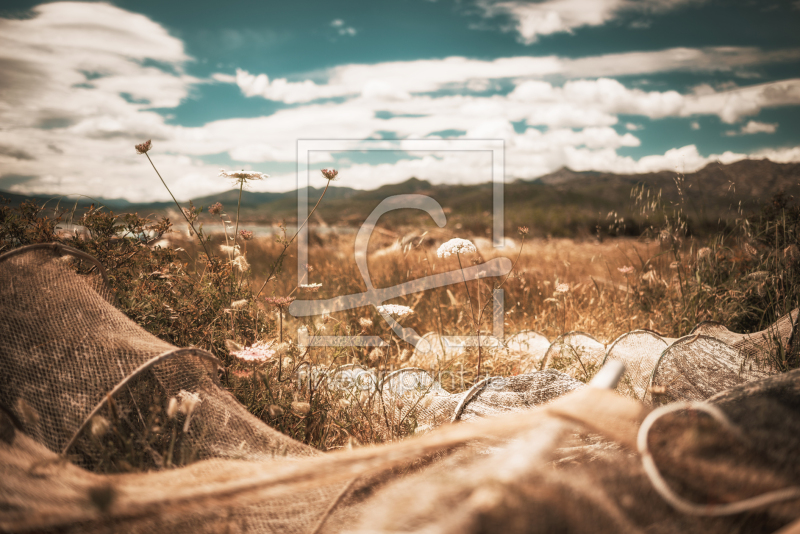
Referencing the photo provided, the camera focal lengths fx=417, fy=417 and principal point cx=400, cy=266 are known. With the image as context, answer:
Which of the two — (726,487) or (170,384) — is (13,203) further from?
(726,487)

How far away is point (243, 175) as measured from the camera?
8.99 ft

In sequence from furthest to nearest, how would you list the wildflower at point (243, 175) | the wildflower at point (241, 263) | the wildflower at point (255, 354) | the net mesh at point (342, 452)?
the wildflower at point (243, 175), the wildflower at point (241, 263), the wildflower at point (255, 354), the net mesh at point (342, 452)

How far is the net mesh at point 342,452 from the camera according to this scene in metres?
0.79

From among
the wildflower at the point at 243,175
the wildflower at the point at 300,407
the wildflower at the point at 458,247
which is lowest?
the wildflower at the point at 300,407

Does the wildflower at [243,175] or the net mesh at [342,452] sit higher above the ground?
the wildflower at [243,175]

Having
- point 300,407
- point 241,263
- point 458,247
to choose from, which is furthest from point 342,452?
point 458,247

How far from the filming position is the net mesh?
79 centimetres

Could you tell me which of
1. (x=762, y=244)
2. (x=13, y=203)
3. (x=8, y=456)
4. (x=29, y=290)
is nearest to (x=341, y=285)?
(x=13, y=203)

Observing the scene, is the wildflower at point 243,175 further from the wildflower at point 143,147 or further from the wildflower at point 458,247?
the wildflower at point 458,247

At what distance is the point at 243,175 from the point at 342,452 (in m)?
2.06

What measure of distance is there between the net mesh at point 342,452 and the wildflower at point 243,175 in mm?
955

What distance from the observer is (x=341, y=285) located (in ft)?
15.6

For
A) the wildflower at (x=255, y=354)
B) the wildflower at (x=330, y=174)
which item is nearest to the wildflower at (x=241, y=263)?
the wildflower at (x=255, y=354)

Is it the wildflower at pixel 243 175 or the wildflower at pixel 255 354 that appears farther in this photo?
the wildflower at pixel 243 175
